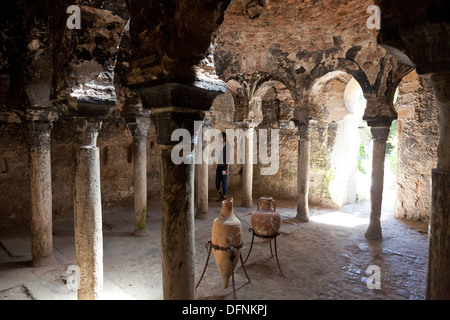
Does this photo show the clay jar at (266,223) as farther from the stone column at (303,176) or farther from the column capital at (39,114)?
the column capital at (39,114)

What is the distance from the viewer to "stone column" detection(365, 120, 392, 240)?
5.97 metres

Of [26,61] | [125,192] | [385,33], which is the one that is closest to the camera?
[385,33]

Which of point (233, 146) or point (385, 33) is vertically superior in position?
point (385, 33)

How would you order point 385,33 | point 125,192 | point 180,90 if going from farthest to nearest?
point 125,192 < point 180,90 < point 385,33

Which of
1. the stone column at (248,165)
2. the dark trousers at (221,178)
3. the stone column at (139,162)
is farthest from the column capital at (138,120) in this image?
the stone column at (248,165)

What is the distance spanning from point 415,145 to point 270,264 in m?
5.01

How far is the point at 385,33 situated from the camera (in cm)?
184

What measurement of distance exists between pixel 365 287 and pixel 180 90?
364 centimetres

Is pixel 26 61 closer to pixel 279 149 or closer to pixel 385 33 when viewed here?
pixel 385 33

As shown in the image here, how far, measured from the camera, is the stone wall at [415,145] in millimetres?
6887

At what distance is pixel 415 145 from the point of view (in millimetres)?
7184

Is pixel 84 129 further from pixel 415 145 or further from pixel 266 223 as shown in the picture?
pixel 415 145

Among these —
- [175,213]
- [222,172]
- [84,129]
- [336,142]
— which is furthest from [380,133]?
[84,129]
